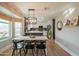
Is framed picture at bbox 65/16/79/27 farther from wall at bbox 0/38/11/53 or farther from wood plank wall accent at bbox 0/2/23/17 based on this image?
wall at bbox 0/38/11/53

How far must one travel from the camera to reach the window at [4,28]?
201 centimetres

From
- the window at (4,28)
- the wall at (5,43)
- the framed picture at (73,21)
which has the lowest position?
the wall at (5,43)

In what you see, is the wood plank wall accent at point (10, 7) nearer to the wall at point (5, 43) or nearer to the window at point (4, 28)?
the window at point (4, 28)

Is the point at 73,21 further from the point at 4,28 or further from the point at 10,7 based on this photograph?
the point at 4,28

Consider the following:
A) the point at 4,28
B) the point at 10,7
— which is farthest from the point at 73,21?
the point at 4,28

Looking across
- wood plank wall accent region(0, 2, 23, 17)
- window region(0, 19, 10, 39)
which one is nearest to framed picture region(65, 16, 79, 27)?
wood plank wall accent region(0, 2, 23, 17)

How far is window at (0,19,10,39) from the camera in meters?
2.01

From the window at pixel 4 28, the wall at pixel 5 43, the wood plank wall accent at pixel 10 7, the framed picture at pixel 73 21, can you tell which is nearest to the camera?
the wood plank wall accent at pixel 10 7

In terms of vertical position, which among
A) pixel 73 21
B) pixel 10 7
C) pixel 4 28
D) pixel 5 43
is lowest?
pixel 5 43

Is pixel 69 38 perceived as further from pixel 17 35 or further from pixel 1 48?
pixel 1 48

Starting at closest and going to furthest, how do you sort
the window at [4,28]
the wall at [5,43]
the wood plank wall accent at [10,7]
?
the wood plank wall accent at [10,7], the window at [4,28], the wall at [5,43]

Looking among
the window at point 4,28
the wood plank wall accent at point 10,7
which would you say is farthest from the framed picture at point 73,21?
the window at point 4,28

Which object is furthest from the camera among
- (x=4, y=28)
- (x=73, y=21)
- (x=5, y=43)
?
(x=73, y=21)

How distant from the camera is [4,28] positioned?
2.07 metres
